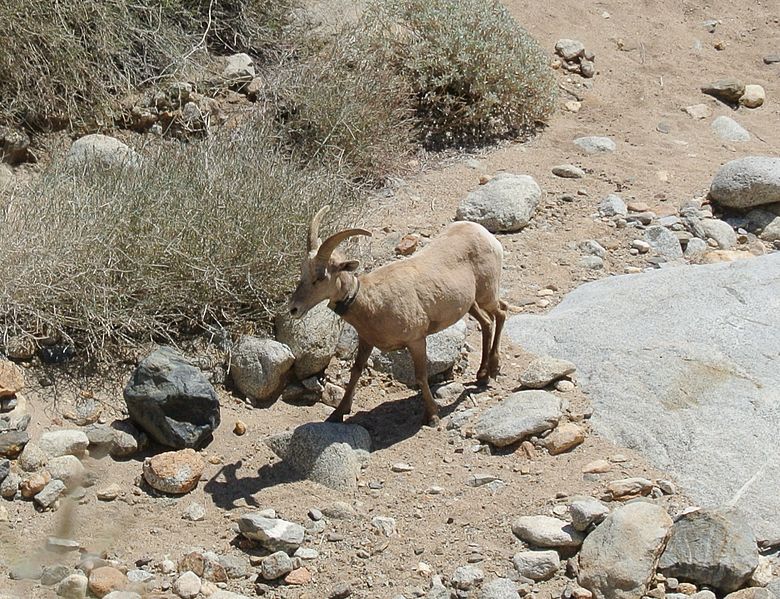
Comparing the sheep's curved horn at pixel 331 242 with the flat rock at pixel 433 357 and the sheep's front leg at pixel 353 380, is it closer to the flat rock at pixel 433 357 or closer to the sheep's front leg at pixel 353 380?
the sheep's front leg at pixel 353 380

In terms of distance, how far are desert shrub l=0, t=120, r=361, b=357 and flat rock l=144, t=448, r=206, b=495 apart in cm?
100

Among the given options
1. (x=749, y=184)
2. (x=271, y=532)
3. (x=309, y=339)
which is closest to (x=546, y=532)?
(x=271, y=532)

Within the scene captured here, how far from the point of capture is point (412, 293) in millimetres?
6449

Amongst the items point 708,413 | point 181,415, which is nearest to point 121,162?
point 181,415

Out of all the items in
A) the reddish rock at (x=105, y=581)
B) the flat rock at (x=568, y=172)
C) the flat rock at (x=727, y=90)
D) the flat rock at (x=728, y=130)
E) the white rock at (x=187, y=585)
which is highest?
the flat rock at (x=727, y=90)

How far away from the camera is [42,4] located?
30.6ft

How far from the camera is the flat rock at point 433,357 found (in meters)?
7.13

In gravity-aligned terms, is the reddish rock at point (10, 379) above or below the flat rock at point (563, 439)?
below

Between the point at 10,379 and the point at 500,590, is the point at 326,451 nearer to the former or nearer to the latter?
the point at 500,590

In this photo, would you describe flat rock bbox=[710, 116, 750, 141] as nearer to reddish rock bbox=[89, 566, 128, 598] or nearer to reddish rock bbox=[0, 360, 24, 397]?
reddish rock bbox=[0, 360, 24, 397]

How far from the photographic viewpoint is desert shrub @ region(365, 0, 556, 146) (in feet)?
35.4

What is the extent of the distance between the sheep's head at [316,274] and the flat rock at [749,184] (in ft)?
15.8

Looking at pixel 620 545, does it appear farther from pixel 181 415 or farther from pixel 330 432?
pixel 181 415

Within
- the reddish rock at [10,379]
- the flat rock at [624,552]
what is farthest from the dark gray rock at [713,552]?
the reddish rock at [10,379]
